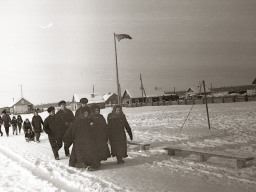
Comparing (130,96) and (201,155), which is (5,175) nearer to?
(201,155)

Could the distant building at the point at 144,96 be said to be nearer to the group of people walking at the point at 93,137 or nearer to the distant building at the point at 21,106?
the distant building at the point at 21,106

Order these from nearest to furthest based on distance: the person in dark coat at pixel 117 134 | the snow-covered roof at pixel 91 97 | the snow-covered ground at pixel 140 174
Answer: the snow-covered ground at pixel 140 174 < the person in dark coat at pixel 117 134 < the snow-covered roof at pixel 91 97

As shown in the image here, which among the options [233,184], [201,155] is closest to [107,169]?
[201,155]

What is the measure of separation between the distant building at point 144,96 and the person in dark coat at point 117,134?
2748 inches

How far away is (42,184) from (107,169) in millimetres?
1852

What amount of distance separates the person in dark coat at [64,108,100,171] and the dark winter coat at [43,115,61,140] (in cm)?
246

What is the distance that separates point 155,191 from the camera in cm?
613

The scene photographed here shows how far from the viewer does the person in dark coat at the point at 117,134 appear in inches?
367

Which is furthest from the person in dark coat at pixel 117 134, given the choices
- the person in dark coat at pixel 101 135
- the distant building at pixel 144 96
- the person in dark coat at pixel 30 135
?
the distant building at pixel 144 96

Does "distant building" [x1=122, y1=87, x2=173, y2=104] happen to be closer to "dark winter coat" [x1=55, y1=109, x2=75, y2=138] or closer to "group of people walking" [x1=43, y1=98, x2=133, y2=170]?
"dark winter coat" [x1=55, y1=109, x2=75, y2=138]

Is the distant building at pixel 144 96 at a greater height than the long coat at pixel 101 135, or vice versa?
the distant building at pixel 144 96

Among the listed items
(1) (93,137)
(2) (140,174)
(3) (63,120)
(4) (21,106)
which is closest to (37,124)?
(3) (63,120)

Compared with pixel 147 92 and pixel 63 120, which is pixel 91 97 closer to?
pixel 147 92

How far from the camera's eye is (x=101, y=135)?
917cm
